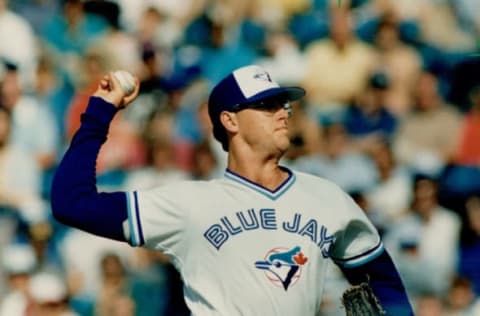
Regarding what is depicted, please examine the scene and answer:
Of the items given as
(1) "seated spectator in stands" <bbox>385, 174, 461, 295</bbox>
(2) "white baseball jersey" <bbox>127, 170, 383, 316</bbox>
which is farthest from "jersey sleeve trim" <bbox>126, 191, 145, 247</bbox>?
(1) "seated spectator in stands" <bbox>385, 174, 461, 295</bbox>

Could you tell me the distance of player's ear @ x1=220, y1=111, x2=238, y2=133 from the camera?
560cm

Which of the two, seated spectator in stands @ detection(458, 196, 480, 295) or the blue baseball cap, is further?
seated spectator in stands @ detection(458, 196, 480, 295)

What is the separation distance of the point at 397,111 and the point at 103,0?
281cm

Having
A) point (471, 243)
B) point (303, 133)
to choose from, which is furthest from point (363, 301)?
point (303, 133)

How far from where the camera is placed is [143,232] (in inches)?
210

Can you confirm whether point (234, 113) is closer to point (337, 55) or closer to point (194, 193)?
point (194, 193)

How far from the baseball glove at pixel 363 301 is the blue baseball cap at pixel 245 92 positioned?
0.80 metres

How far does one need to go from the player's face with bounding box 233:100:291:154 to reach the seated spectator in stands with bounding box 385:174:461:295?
4326 mm

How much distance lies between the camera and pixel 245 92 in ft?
18.2

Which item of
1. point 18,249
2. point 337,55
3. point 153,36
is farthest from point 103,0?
point 18,249

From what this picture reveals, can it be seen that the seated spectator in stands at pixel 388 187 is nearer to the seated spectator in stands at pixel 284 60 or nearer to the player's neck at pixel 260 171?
the seated spectator in stands at pixel 284 60

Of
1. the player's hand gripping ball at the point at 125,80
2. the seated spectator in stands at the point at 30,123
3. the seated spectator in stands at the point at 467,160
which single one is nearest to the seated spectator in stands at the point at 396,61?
the seated spectator in stands at the point at 467,160

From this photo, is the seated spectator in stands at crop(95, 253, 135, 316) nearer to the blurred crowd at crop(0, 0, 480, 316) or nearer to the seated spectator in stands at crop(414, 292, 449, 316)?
the blurred crowd at crop(0, 0, 480, 316)

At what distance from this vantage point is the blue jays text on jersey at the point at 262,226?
536 centimetres
